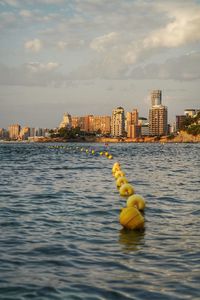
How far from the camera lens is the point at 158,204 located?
2116 cm

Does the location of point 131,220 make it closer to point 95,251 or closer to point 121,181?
point 95,251

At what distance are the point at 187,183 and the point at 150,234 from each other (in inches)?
695

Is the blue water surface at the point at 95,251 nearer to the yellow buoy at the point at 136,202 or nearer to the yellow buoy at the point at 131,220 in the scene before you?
the yellow buoy at the point at 131,220

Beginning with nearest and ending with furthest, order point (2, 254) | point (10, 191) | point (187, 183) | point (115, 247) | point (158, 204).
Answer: point (2, 254), point (115, 247), point (158, 204), point (10, 191), point (187, 183)

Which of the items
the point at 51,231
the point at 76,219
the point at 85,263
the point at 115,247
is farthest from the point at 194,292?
the point at 76,219

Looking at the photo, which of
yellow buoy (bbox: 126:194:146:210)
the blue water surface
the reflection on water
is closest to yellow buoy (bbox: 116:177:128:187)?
the blue water surface

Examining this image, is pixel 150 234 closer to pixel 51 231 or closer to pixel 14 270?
pixel 51 231

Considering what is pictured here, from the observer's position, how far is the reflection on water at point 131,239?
12680 millimetres

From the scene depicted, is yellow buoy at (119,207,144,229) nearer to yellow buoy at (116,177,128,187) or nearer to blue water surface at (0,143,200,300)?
blue water surface at (0,143,200,300)

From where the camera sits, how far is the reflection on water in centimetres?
1268

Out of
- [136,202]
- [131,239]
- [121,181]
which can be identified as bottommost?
[131,239]

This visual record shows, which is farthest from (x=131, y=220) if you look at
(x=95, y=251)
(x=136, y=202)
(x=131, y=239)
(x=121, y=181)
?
(x=121, y=181)

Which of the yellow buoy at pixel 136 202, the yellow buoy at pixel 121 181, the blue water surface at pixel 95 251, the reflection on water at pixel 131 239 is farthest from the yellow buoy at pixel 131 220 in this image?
A: the yellow buoy at pixel 121 181

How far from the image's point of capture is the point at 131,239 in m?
13.6
